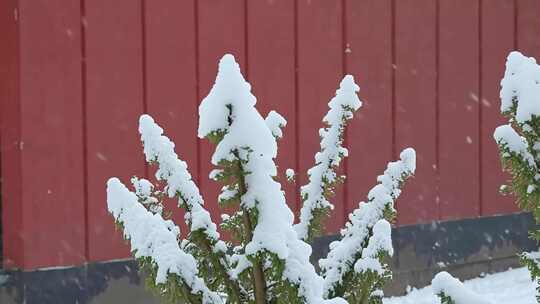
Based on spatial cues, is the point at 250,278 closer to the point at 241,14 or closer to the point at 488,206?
the point at 241,14

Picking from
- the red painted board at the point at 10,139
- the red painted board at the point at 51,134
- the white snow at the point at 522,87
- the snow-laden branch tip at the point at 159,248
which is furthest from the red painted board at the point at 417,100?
the snow-laden branch tip at the point at 159,248

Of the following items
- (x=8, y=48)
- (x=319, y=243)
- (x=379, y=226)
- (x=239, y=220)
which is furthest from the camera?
(x=319, y=243)

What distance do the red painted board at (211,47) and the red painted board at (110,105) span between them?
53 centimetres

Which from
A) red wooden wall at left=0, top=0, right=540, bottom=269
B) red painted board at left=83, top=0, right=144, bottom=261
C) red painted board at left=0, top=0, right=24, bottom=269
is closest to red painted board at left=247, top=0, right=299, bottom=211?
red wooden wall at left=0, top=0, right=540, bottom=269

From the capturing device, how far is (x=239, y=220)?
1.92 meters

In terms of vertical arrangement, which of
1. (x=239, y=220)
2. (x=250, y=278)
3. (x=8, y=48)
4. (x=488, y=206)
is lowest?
(x=250, y=278)

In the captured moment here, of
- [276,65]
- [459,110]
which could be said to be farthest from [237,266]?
[459,110]

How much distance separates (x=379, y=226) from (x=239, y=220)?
45 centimetres

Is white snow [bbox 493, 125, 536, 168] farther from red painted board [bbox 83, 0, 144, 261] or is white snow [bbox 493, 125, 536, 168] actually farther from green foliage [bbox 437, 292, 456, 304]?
red painted board [bbox 83, 0, 144, 261]

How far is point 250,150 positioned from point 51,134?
3.92m

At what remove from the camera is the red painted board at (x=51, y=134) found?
5.25 m

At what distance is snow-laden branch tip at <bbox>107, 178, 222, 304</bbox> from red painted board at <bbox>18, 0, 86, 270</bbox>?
3.44 m

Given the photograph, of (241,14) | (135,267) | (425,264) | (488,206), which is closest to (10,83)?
(135,267)

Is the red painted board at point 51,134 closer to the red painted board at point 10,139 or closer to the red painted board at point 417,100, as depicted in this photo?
the red painted board at point 10,139
